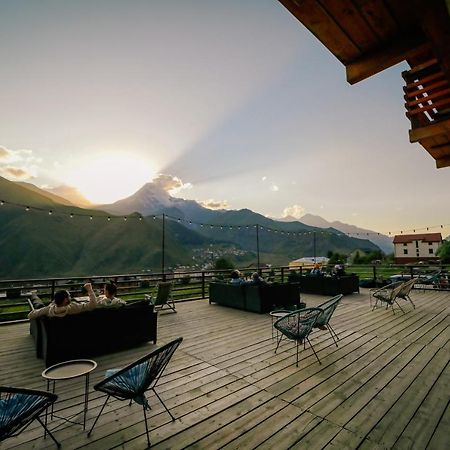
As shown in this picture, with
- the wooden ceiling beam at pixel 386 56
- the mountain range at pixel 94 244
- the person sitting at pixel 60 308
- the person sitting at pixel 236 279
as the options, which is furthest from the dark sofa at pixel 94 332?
the mountain range at pixel 94 244

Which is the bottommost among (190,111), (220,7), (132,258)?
(132,258)

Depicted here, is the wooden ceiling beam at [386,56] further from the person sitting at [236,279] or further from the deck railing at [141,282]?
the deck railing at [141,282]

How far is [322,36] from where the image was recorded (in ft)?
4.05

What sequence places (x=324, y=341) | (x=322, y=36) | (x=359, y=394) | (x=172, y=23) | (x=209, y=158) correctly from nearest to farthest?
(x=322, y=36), (x=359, y=394), (x=324, y=341), (x=172, y=23), (x=209, y=158)

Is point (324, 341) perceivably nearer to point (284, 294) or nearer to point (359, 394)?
point (359, 394)

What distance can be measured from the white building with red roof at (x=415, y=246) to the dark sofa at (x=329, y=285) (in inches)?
1953

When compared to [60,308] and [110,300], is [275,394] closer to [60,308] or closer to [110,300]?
[110,300]

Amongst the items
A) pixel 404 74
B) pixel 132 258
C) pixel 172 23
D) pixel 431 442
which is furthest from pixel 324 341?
pixel 132 258

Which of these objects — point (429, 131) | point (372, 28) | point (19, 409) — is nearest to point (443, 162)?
point (429, 131)

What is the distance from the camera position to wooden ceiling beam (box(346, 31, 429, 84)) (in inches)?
46.4

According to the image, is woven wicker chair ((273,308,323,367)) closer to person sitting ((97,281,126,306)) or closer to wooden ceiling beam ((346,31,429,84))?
person sitting ((97,281,126,306))

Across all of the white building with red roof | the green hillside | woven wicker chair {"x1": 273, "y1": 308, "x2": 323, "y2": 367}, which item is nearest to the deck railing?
woven wicker chair {"x1": 273, "y1": 308, "x2": 323, "y2": 367}

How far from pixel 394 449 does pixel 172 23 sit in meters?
6.78

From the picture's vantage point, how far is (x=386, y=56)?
1268mm
